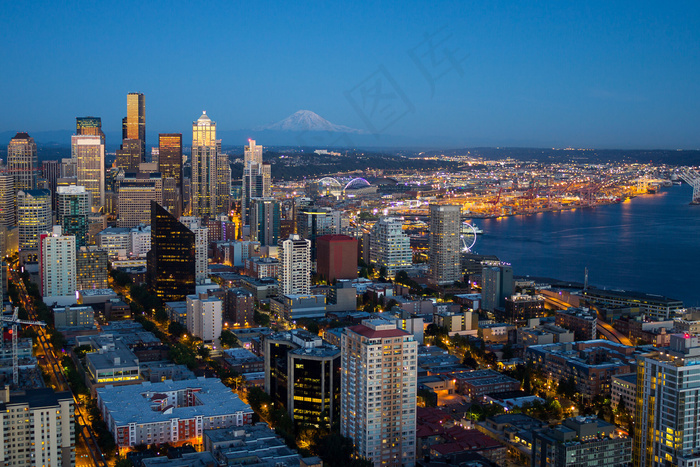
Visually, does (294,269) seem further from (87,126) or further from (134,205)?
(87,126)

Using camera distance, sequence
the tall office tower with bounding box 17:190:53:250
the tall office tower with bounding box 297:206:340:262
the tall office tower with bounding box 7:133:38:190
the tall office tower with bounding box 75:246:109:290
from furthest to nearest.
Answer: the tall office tower with bounding box 7:133:38:190 < the tall office tower with bounding box 297:206:340:262 < the tall office tower with bounding box 17:190:53:250 < the tall office tower with bounding box 75:246:109:290

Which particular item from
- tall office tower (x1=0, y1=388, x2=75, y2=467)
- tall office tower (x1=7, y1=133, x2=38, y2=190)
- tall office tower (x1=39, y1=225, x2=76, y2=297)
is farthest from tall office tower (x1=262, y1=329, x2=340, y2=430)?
tall office tower (x1=7, y1=133, x2=38, y2=190)

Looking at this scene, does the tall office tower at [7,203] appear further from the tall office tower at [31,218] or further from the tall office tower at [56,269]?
the tall office tower at [56,269]

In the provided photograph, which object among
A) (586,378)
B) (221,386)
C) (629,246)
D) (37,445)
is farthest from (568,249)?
(37,445)

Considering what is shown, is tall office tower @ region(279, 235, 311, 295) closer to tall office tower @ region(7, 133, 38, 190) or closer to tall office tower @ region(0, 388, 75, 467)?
tall office tower @ region(0, 388, 75, 467)

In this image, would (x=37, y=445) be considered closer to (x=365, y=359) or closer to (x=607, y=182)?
(x=365, y=359)
